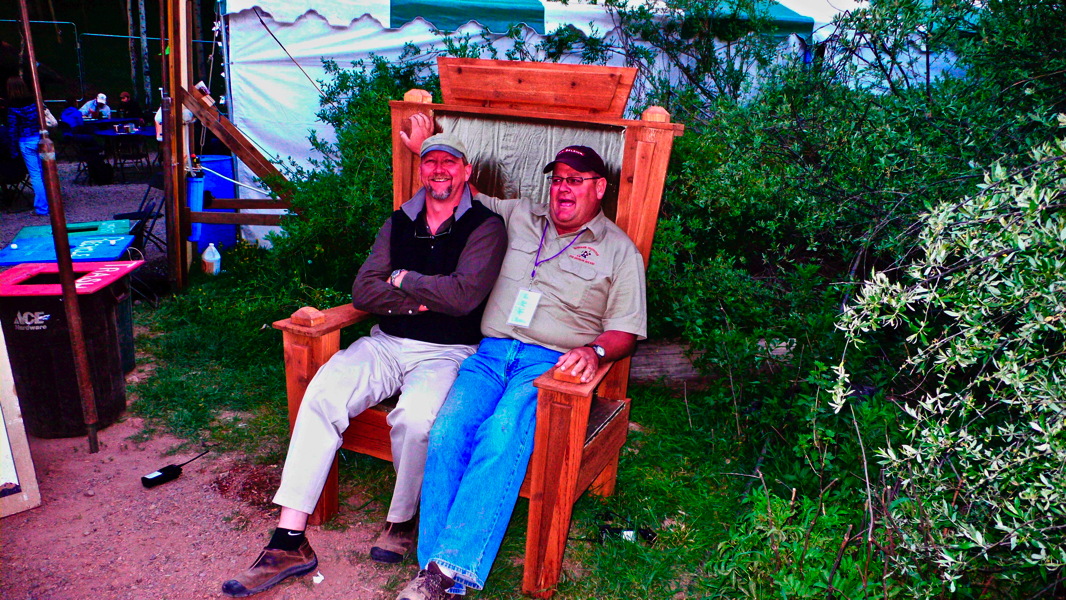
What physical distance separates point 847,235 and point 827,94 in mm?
860

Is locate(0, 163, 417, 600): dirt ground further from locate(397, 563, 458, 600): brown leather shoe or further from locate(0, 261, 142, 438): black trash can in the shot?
locate(397, 563, 458, 600): brown leather shoe

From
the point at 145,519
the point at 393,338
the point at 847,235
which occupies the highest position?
the point at 847,235

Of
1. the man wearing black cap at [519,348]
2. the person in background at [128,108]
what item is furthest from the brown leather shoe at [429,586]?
the person in background at [128,108]

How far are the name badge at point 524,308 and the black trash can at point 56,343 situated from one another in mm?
2155

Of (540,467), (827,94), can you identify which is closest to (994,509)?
(540,467)

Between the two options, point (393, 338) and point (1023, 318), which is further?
point (393, 338)

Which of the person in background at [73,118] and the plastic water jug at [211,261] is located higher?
the person in background at [73,118]

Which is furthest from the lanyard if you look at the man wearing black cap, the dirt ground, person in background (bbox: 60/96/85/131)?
person in background (bbox: 60/96/85/131)

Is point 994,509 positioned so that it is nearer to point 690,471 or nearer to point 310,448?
point 690,471

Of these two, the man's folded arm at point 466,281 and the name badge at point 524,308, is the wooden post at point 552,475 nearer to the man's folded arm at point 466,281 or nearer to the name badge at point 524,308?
the name badge at point 524,308

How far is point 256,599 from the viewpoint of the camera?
265cm

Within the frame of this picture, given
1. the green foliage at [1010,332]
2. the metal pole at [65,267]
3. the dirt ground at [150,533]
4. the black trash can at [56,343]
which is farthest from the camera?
the black trash can at [56,343]

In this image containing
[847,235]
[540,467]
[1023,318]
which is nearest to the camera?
[1023,318]

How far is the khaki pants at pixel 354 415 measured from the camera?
2.76 meters
